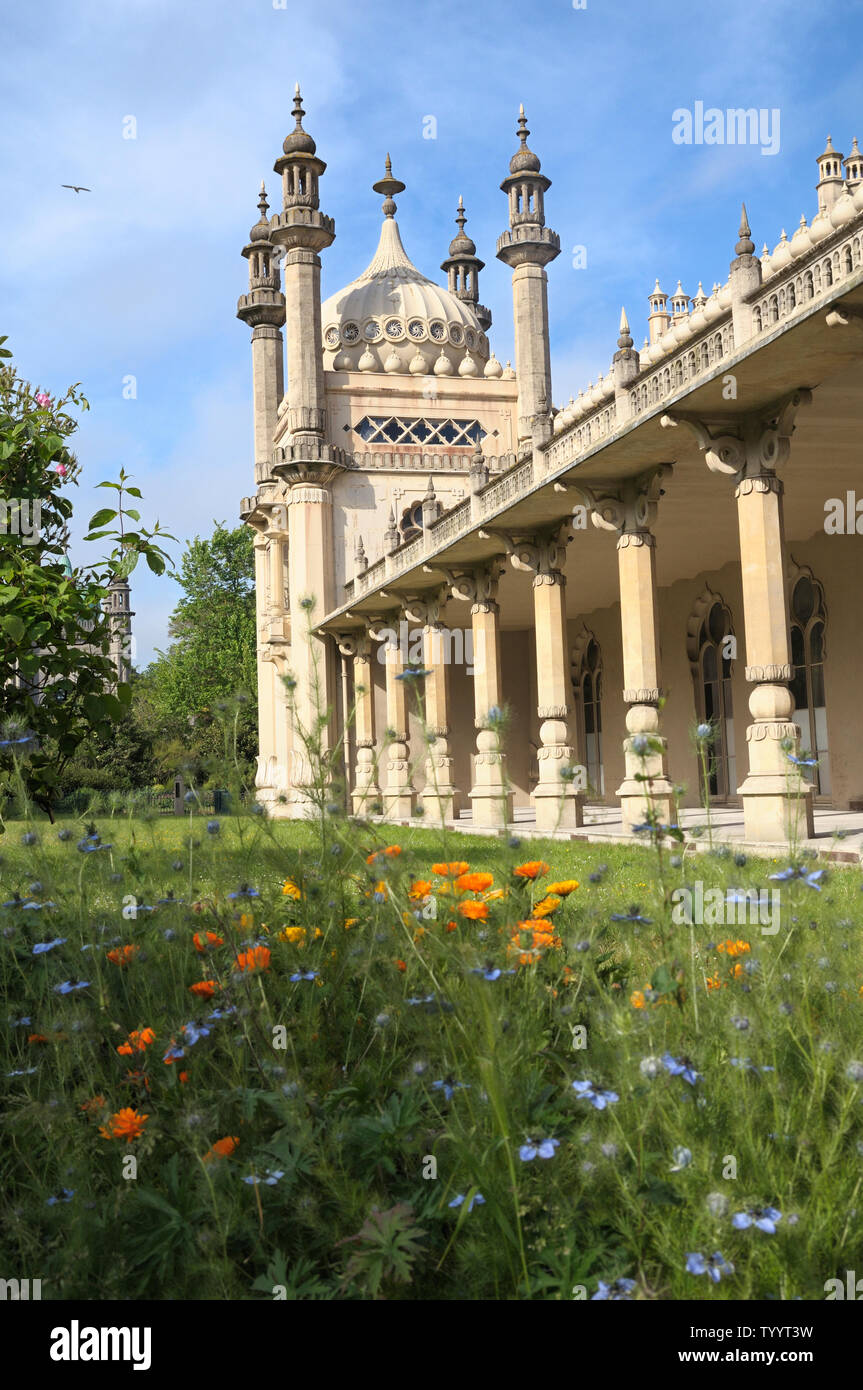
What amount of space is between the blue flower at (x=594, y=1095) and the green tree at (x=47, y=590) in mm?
3889

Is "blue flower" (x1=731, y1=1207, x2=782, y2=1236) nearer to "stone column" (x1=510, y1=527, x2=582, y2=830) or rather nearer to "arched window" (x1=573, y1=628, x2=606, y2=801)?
"stone column" (x1=510, y1=527, x2=582, y2=830)

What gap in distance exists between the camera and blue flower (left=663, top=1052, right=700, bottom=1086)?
2.19 m

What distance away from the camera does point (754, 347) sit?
10.5 m

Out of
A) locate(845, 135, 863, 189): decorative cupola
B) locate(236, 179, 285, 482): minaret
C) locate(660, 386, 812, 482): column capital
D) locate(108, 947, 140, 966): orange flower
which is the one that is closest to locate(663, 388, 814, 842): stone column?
locate(660, 386, 812, 482): column capital

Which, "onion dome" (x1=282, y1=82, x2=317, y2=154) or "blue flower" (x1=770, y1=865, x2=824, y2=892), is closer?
"blue flower" (x1=770, y1=865, x2=824, y2=892)

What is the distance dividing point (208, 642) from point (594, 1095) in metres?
57.4

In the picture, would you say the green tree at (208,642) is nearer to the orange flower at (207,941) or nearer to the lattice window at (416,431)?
the lattice window at (416,431)

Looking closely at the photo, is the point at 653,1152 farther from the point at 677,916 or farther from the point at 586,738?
the point at 586,738

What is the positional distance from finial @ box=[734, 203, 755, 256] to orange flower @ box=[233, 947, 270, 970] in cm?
1012

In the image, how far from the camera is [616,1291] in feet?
6.79

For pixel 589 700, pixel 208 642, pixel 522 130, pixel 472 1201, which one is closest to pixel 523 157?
pixel 522 130

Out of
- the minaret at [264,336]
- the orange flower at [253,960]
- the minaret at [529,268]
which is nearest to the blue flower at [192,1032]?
the orange flower at [253,960]

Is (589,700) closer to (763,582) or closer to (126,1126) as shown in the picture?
(763,582)

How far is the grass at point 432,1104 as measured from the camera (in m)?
2.21
